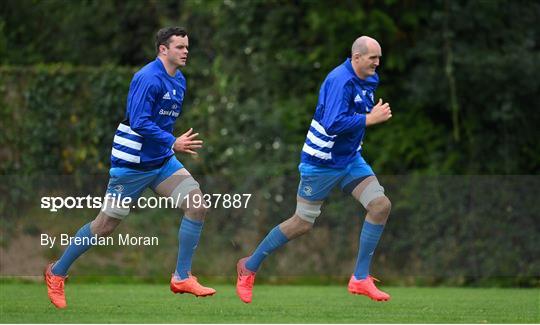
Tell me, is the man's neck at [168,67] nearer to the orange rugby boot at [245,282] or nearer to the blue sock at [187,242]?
the blue sock at [187,242]

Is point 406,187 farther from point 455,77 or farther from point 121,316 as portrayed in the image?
point 121,316

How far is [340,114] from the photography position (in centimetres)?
941

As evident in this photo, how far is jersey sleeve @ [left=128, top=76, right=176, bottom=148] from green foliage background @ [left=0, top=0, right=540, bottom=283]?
5.62 metres

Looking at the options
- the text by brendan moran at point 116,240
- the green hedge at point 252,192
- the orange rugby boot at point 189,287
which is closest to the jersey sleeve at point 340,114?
the orange rugby boot at point 189,287

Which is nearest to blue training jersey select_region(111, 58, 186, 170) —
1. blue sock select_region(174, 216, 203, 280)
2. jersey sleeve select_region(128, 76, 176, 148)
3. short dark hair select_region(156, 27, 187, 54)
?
jersey sleeve select_region(128, 76, 176, 148)

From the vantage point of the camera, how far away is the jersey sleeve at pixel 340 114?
9.38 meters

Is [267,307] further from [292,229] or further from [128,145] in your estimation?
[128,145]

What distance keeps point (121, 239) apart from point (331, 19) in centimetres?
413

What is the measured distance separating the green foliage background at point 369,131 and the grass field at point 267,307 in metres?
1.72

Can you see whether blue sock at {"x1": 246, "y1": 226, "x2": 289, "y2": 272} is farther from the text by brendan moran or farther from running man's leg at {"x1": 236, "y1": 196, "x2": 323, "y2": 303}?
the text by brendan moran

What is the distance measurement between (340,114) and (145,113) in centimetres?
154

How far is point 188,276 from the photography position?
9641 mm

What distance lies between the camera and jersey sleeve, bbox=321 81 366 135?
369 inches

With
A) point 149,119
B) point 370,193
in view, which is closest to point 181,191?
point 149,119
